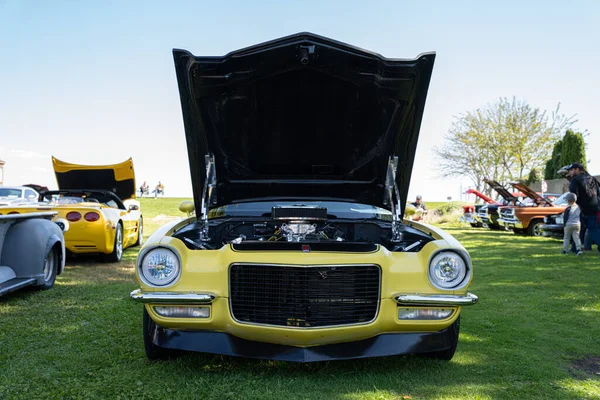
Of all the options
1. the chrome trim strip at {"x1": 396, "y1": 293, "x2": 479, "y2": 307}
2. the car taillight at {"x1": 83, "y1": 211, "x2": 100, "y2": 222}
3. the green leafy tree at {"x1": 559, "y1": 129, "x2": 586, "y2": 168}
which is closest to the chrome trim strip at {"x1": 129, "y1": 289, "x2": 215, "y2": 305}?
the chrome trim strip at {"x1": 396, "y1": 293, "x2": 479, "y2": 307}

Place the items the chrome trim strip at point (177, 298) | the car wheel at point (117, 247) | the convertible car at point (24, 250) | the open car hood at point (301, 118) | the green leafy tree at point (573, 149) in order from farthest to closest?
the green leafy tree at point (573, 149)
the car wheel at point (117, 247)
the convertible car at point (24, 250)
the open car hood at point (301, 118)
the chrome trim strip at point (177, 298)

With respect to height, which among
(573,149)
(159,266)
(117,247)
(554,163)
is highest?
(573,149)

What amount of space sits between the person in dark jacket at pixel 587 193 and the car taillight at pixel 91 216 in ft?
27.7

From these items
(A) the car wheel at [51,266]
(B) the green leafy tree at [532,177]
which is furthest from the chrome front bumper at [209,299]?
(B) the green leafy tree at [532,177]

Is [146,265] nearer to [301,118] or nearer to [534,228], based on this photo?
[301,118]

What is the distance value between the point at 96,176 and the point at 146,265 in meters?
7.27

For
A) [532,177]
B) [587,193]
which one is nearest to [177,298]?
[587,193]

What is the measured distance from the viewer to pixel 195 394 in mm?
2812

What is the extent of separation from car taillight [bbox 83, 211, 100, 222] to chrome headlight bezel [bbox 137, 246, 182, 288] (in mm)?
5087


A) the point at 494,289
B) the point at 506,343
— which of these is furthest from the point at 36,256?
the point at 494,289

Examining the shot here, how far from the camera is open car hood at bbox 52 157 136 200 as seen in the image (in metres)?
9.42

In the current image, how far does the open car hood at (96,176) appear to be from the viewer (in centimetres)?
942

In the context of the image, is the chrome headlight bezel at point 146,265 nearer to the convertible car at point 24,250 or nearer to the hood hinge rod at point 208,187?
the hood hinge rod at point 208,187

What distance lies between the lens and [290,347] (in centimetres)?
308
